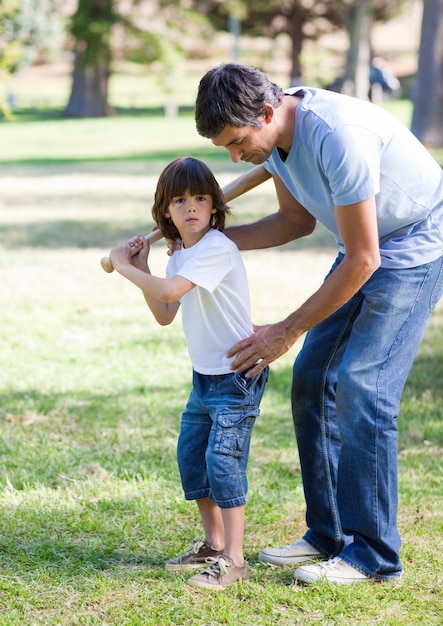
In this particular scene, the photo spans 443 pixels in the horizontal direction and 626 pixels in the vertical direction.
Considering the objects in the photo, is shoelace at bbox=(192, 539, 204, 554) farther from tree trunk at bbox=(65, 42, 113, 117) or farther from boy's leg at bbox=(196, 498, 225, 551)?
tree trunk at bbox=(65, 42, 113, 117)

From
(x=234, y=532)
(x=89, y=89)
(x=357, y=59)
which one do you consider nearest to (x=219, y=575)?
(x=234, y=532)

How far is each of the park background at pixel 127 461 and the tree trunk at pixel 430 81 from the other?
10583 millimetres

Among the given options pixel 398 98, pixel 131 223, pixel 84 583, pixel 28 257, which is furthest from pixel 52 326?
pixel 398 98

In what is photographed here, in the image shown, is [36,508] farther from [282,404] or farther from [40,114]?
[40,114]

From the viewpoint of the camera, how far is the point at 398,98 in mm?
46031

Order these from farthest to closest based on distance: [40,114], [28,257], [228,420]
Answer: [40,114]
[28,257]
[228,420]

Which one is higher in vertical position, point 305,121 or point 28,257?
point 305,121

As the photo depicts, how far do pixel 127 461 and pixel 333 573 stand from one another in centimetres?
151

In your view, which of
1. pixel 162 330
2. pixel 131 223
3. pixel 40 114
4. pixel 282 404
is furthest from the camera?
pixel 40 114

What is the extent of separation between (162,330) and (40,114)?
35598 mm

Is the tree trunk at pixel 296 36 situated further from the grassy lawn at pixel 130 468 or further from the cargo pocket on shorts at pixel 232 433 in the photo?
the cargo pocket on shorts at pixel 232 433

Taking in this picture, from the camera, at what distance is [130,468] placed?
14.8 feet

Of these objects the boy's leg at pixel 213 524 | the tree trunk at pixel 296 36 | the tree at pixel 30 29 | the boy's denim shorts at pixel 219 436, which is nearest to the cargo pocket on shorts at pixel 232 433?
the boy's denim shorts at pixel 219 436

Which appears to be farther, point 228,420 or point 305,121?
point 228,420
